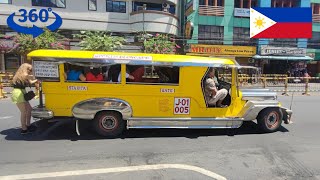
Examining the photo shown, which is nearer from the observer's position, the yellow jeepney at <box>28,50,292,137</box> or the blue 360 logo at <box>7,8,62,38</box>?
the yellow jeepney at <box>28,50,292,137</box>

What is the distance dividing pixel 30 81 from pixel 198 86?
393 centimetres

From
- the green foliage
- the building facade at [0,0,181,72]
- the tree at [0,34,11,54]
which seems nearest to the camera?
the green foliage

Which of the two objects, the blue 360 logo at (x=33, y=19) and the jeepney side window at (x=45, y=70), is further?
the blue 360 logo at (x=33, y=19)

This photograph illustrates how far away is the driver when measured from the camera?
6.75 meters

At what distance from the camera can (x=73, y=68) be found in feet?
20.7

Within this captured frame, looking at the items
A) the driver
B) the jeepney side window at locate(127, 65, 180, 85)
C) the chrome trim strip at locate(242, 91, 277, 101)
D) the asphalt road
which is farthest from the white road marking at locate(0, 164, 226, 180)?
the chrome trim strip at locate(242, 91, 277, 101)

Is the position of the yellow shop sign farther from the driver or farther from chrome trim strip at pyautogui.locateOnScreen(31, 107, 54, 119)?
chrome trim strip at pyautogui.locateOnScreen(31, 107, 54, 119)

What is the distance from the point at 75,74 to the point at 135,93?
4.70ft

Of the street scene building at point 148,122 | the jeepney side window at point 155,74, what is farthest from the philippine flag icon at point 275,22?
the jeepney side window at point 155,74

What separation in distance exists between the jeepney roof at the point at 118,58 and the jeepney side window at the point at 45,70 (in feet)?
0.38

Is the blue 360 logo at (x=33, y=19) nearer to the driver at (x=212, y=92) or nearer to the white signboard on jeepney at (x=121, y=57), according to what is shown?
the white signboard on jeepney at (x=121, y=57)

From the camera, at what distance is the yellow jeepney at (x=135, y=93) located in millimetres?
6246

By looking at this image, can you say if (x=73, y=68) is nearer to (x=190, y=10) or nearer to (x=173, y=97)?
(x=173, y=97)

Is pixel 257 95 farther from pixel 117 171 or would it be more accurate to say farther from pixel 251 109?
pixel 117 171
